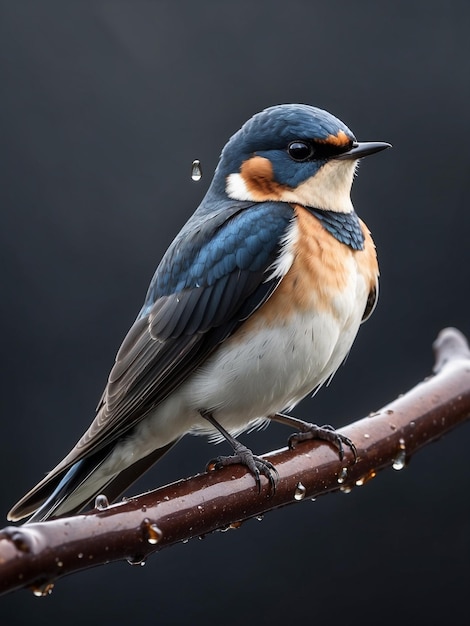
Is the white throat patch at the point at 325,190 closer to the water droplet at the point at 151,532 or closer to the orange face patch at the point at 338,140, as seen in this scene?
the orange face patch at the point at 338,140

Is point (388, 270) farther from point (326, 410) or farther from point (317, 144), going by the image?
point (317, 144)

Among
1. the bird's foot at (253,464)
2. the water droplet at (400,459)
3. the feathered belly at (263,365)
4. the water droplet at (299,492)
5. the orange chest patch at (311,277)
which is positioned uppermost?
the orange chest patch at (311,277)

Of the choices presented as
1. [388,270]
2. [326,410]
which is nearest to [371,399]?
[326,410]

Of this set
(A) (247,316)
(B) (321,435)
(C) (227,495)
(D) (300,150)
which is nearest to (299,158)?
(D) (300,150)

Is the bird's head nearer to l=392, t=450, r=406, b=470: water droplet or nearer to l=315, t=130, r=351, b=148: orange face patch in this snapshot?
l=315, t=130, r=351, b=148: orange face patch

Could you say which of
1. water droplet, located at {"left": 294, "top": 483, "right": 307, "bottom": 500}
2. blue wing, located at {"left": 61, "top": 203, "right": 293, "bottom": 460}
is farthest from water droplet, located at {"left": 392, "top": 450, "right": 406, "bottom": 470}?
blue wing, located at {"left": 61, "top": 203, "right": 293, "bottom": 460}

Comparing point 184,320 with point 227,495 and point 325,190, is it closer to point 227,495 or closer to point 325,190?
point 325,190

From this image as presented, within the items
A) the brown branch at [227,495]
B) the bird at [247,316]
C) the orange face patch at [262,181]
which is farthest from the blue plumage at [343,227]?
the brown branch at [227,495]

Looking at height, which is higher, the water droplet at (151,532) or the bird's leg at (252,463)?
the water droplet at (151,532)
